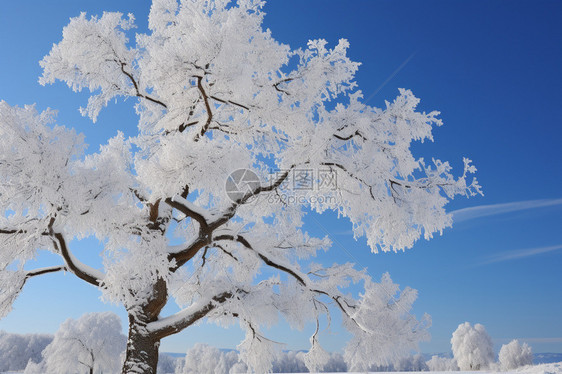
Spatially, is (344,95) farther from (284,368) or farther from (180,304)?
(284,368)

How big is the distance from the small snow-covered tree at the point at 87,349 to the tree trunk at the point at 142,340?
84.7ft

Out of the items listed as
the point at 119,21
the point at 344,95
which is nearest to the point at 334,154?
the point at 344,95

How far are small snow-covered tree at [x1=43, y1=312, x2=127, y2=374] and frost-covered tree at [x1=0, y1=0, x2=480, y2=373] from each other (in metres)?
24.9

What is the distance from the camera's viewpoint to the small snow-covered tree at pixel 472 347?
4569 centimetres

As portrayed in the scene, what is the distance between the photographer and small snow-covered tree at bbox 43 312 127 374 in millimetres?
29109

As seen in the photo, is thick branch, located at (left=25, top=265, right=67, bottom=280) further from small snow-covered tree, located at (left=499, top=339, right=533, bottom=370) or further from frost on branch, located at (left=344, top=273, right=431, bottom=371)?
small snow-covered tree, located at (left=499, top=339, right=533, bottom=370)

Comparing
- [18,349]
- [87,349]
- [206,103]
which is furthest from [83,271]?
[18,349]

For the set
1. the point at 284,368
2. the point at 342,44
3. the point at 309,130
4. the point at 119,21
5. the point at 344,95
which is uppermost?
the point at 119,21

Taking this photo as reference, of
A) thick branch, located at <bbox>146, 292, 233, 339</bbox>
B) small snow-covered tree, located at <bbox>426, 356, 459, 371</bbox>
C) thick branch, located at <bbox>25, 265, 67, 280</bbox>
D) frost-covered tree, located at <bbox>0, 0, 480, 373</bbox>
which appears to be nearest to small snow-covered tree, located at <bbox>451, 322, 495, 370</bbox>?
small snow-covered tree, located at <bbox>426, 356, 459, 371</bbox>

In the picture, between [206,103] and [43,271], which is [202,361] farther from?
[206,103]

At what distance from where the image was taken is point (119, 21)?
8484 millimetres

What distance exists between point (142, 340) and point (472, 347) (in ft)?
158

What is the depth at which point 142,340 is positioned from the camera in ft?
24.7

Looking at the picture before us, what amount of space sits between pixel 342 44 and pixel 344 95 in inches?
36.1
